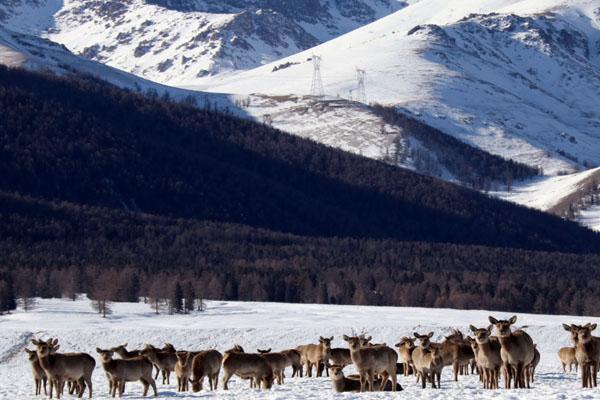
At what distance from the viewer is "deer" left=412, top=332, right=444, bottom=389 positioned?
50.8 meters

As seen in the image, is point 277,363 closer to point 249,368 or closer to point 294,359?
point 249,368

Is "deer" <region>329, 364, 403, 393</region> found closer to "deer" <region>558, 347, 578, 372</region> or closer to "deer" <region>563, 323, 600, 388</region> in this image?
"deer" <region>563, 323, 600, 388</region>

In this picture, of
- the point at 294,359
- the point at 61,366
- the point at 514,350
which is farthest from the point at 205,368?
the point at 514,350

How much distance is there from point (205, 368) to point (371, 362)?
7120 millimetres

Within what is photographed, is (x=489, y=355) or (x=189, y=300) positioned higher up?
(x=189, y=300)

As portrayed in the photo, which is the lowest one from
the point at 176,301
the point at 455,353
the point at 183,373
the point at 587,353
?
the point at 183,373

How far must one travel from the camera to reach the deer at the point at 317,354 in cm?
5834

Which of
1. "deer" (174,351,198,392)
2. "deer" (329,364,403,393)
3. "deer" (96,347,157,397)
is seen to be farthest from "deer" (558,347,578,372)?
"deer" (96,347,157,397)

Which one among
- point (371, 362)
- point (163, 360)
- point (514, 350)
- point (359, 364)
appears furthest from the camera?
point (163, 360)

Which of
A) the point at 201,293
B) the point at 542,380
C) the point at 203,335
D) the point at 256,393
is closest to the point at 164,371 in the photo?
the point at 256,393

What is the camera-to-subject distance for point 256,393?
154ft

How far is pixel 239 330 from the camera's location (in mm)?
105812

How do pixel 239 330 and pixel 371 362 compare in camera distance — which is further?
pixel 239 330

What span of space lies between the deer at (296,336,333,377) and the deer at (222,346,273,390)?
5.27 m
